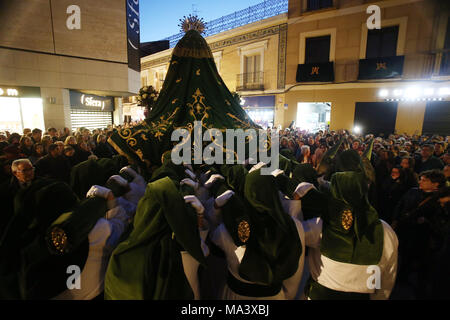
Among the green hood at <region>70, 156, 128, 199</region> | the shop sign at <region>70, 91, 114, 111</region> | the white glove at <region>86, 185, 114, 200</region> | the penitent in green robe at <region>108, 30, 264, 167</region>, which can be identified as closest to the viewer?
the white glove at <region>86, 185, 114, 200</region>

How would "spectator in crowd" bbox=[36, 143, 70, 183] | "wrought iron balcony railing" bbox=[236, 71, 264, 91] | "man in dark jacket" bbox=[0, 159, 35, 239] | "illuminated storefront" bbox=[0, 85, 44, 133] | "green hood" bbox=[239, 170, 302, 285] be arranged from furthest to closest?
"wrought iron balcony railing" bbox=[236, 71, 264, 91] < "illuminated storefront" bbox=[0, 85, 44, 133] < "spectator in crowd" bbox=[36, 143, 70, 183] < "man in dark jacket" bbox=[0, 159, 35, 239] < "green hood" bbox=[239, 170, 302, 285]

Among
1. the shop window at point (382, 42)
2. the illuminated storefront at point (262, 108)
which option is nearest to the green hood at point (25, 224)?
the illuminated storefront at point (262, 108)

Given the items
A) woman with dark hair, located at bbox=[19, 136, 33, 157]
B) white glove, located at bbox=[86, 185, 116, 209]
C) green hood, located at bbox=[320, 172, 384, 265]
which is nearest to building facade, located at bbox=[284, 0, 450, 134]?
green hood, located at bbox=[320, 172, 384, 265]

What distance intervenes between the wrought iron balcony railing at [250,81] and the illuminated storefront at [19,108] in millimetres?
11341

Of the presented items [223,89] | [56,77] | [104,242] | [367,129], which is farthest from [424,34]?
[56,77]

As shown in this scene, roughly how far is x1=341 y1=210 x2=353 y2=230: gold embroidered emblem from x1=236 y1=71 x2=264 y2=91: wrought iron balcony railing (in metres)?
14.3

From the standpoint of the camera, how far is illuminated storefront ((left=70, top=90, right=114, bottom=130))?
10.1 metres

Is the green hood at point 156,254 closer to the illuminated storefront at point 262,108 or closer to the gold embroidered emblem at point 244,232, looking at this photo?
the gold embroidered emblem at point 244,232

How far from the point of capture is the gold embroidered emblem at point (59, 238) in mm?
1547

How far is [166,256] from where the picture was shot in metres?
1.51

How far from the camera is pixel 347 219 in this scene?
1797 millimetres

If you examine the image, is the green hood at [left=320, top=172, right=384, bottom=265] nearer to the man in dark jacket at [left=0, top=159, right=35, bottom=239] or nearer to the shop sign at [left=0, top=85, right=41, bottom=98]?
the man in dark jacket at [left=0, top=159, right=35, bottom=239]

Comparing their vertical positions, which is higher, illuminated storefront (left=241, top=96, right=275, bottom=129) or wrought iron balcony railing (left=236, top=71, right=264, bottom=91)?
wrought iron balcony railing (left=236, top=71, right=264, bottom=91)

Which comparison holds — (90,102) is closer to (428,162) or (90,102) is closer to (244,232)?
(244,232)
